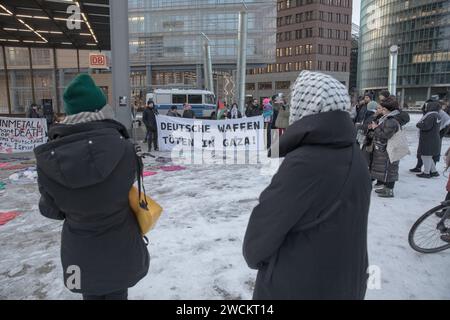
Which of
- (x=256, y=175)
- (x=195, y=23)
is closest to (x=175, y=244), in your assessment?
(x=256, y=175)

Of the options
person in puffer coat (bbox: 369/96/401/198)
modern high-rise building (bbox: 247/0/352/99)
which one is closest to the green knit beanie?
person in puffer coat (bbox: 369/96/401/198)

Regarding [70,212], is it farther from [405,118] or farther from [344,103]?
[405,118]

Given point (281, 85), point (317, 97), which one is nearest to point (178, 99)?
point (317, 97)

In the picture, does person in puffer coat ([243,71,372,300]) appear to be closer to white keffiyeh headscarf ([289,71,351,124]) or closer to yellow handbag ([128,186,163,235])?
white keffiyeh headscarf ([289,71,351,124])

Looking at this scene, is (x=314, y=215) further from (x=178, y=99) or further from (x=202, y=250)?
(x=178, y=99)

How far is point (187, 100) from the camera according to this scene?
32.6m

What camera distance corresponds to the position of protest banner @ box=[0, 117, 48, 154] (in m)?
11.6

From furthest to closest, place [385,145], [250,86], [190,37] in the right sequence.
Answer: [250,86] → [190,37] → [385,145]

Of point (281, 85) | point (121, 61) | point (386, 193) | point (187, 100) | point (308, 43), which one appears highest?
point (308, 43)

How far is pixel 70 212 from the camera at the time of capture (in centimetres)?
199

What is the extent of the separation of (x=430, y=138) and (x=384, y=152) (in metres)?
2.57

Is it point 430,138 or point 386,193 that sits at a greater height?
point 430,138
